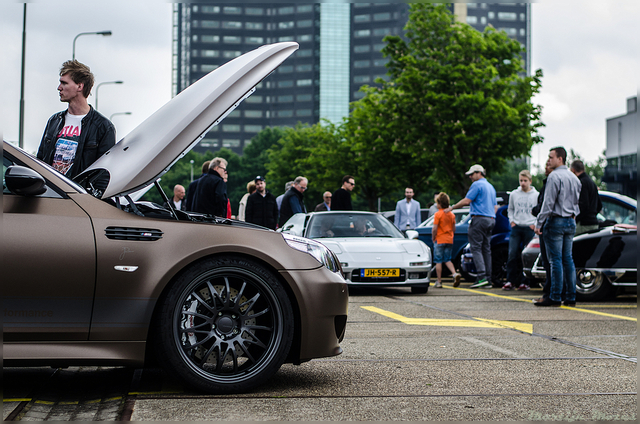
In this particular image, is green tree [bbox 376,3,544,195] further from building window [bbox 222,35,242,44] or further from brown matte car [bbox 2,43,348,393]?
building window [bbox 222,35,242,44]

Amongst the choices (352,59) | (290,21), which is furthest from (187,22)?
(352,59)

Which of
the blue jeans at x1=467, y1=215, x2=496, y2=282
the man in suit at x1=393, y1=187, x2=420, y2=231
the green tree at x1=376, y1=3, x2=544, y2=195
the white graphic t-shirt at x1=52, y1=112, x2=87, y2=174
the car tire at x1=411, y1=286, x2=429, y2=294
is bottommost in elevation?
the car tire at x1=411, y1=286, x2=429, y2=294

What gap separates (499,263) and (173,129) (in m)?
10.4

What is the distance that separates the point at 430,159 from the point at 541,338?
25.3 meters

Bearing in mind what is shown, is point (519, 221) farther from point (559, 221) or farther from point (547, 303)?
point (559, 221)

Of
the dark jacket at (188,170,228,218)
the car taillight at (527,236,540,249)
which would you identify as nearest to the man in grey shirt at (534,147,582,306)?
the car taillight at (527,236,540,249)

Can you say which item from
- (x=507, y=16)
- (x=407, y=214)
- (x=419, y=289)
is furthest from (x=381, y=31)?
(x=419, y=289)

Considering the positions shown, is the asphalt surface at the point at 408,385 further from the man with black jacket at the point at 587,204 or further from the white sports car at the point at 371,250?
the white sports car at the point at 371,250

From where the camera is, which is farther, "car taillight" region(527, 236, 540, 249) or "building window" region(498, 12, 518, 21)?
"building window" region(498, 12, 518, 21)

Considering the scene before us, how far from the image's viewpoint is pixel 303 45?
486 feet

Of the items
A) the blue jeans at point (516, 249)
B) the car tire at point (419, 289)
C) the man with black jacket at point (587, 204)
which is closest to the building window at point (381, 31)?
the blue jeans at point (516, 249)

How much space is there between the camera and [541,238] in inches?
384

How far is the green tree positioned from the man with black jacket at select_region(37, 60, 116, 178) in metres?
26.1

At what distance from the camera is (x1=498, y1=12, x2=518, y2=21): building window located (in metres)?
143
